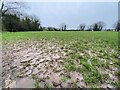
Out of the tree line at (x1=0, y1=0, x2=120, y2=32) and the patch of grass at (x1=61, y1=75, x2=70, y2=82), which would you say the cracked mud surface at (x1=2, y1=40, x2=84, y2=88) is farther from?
the tree line at (x1=0, y1=0, x2=120, y2=32)

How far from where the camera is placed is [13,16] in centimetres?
2027

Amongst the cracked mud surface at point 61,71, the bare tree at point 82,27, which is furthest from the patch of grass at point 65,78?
the bare tree at point 82,27

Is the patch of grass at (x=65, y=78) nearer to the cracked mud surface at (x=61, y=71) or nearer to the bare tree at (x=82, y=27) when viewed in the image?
the cracked mud surface at (x=61, y=71)


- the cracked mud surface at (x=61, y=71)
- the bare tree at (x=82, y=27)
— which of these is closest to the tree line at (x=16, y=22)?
the bare tree at (x=82, y=27)

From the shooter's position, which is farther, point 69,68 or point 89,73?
point 69,68

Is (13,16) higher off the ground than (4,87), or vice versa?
(13,16)

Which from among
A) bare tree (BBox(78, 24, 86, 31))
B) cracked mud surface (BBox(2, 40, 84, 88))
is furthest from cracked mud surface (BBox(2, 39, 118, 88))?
bare tree (BBox(78, 24, 86, 31))

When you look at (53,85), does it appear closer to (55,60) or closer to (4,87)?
(4,87)

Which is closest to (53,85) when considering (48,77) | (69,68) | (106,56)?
(48,77)

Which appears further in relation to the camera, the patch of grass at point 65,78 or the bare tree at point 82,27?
the bare tree at point 82,27

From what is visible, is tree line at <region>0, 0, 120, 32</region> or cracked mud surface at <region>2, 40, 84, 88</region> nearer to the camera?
cracked mud surface at <region>2, 40, 84, 88</region>

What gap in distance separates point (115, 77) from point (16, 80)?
1.45 m

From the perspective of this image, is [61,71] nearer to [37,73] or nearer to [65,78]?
[65,78]

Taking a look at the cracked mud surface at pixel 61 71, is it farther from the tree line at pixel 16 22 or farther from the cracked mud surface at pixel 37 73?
the tree line at pixel 16 22
